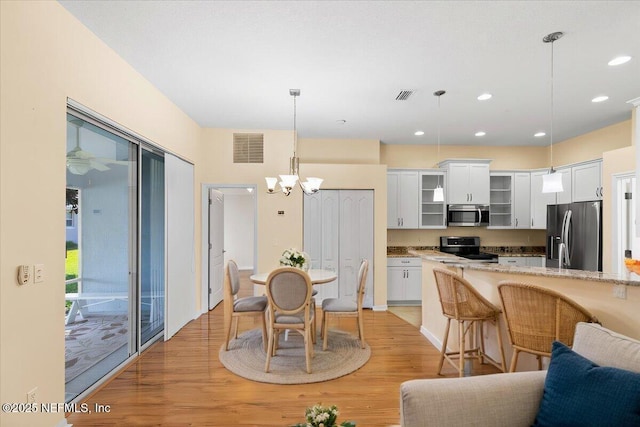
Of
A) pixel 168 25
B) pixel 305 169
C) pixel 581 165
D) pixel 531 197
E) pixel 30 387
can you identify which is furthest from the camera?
pixel 531 197

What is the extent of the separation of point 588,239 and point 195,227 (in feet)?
18.5

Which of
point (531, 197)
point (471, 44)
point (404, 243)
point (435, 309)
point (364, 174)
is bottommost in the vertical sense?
point (435, 309)

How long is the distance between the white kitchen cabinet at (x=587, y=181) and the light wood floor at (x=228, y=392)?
333 cm

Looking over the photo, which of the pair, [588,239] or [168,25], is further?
[588,239]

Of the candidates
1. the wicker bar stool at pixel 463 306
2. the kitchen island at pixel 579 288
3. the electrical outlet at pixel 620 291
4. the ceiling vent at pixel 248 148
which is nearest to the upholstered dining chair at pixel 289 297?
the wicker bar stool at pixel 463 306

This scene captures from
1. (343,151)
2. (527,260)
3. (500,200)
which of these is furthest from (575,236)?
(343,151)

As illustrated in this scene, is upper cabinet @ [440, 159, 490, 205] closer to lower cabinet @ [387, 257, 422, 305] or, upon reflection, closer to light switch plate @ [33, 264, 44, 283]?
lower cabinet @ [387, 257, 422, 305]

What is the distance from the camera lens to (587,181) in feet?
15.8

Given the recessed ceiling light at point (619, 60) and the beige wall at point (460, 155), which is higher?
the recessed ceiling light at point (619, 60)

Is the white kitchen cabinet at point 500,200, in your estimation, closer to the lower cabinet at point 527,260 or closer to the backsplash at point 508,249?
the backsplash at point 508,249

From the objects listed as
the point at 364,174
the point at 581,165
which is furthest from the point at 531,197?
the point at 364,174

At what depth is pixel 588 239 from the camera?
445cm

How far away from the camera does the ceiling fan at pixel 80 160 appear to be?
8.34ft

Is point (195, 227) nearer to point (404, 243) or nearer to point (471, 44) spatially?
point (404, 243)
